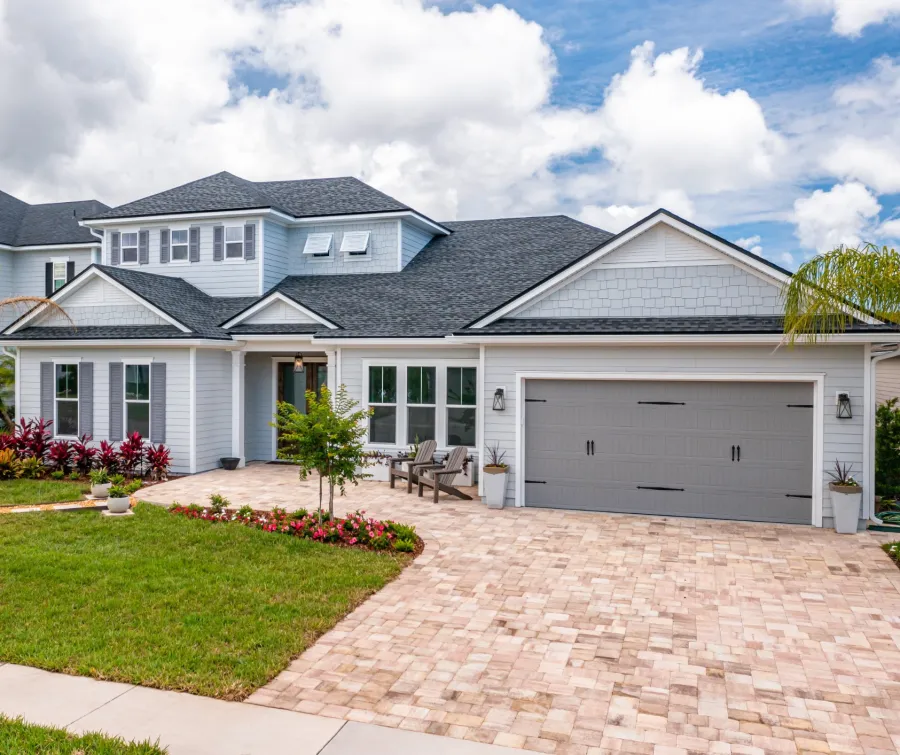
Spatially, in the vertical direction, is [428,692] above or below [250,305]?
below

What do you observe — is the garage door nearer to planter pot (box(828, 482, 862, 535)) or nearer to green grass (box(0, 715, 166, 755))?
planter pot (box(828, 482, 862, 535))

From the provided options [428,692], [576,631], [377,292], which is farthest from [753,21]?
[428,692]

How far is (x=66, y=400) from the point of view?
1675cm

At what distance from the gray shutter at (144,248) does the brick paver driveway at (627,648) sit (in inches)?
522

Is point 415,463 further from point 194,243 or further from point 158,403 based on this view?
point 194,243

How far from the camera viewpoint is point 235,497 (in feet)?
43.8

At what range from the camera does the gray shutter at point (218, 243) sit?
1884cm

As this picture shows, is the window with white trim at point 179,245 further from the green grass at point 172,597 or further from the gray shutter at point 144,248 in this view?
the green grass at point 172,597

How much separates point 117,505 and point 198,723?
7.62m

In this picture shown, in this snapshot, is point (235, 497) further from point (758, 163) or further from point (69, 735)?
point (758, 163)

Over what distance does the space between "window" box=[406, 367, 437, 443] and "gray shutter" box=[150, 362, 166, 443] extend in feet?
17.7

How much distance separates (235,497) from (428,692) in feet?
28.2

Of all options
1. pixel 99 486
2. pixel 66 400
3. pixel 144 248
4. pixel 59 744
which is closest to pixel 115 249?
pixel 144 248

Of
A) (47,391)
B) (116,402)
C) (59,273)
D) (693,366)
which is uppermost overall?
(59,273)
